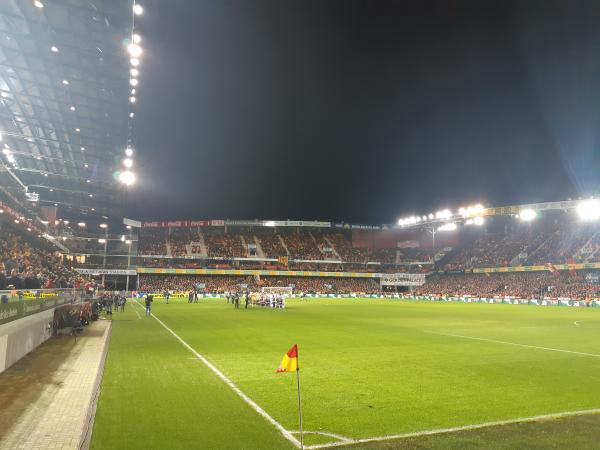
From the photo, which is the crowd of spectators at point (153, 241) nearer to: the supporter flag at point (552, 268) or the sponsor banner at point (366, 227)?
the sponsor banner at point (366, 227)

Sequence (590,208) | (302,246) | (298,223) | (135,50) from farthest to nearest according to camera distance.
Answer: (302,246)
(298,223)
(590,208)
(135,50)

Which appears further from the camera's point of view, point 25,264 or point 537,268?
point 537,268

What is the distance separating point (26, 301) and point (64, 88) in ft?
22.4

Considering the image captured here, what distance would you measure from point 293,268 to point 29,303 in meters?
72.2

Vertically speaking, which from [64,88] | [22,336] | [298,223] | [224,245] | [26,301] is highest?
[298,223]

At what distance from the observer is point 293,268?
279 ft

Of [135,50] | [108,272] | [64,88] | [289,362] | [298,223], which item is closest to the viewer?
[289,362]

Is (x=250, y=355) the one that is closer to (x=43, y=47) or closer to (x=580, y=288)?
(x=43, y=47)

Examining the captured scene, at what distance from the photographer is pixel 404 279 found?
8538 cm

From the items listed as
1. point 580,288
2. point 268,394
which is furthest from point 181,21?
point 580,288

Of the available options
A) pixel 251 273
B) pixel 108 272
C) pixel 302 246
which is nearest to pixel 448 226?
pixel 302 246

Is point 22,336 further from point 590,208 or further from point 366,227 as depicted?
point 366,227

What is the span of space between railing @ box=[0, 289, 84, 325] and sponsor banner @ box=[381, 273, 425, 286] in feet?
235

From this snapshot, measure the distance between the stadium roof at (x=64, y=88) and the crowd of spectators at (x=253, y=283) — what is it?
51.8m
